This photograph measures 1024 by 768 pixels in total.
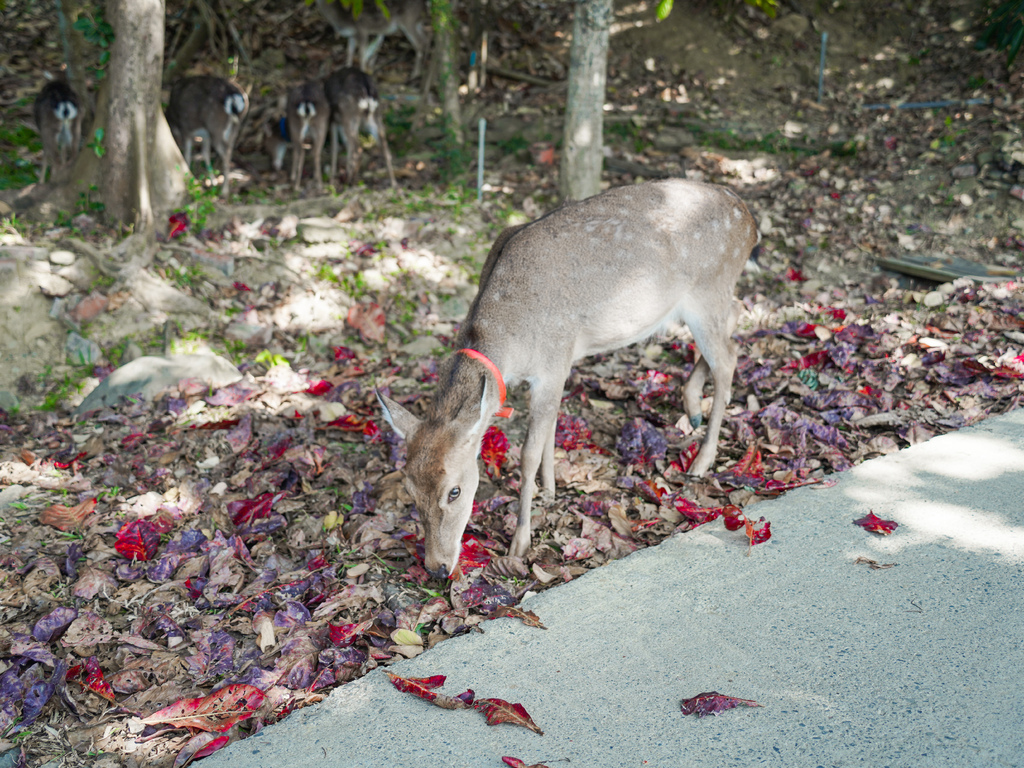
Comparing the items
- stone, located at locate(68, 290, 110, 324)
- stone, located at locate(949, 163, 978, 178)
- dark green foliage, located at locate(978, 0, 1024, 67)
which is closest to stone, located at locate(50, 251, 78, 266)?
stone, located at locate(68, 290, 110, 324)

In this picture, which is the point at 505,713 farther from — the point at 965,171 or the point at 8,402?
the point at 965,171

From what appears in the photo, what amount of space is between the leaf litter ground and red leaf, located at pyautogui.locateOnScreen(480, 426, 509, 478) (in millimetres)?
26

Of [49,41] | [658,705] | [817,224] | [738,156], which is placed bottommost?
[658,705]

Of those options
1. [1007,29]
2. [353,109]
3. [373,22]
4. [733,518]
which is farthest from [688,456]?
[1007,29]

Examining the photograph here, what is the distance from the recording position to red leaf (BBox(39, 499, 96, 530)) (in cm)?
411

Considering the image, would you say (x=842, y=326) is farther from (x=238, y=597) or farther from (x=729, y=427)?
(x=238, y=597)

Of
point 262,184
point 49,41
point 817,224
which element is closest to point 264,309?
point 262,184

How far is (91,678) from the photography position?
3.12m

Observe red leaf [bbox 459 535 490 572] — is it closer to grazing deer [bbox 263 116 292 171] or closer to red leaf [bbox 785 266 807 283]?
red leaf [bbox 785 266 807 283]

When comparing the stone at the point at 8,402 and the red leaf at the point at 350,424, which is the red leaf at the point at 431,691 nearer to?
the red leaf at the point at 350,424

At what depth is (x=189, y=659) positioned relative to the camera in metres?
3.25

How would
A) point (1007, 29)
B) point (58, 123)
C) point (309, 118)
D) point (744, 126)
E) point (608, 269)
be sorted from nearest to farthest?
point (608, 269), point (58, 123), point (309, 118), point (744, 126), point (1007, 29)

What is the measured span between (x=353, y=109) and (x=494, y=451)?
5.99m

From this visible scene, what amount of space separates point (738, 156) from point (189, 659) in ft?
28.3
